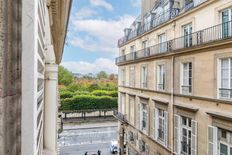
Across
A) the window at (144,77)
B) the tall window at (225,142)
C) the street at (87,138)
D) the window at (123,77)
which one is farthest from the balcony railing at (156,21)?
the street at (87,138)

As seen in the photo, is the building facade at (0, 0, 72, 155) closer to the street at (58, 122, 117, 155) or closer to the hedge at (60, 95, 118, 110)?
the street at (58, 122, 117, 155)

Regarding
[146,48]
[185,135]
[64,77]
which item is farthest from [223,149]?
[64,77]

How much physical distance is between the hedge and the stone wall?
131 ft

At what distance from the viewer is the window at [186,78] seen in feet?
43.6

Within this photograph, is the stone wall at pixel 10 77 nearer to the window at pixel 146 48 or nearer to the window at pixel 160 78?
the window at pixel 160 78

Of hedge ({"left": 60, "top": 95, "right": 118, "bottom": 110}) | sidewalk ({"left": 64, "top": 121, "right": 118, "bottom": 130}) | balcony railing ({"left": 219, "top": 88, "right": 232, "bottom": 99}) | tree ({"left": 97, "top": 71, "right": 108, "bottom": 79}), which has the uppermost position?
tree ({"left": 97, "top": 71, "right": 108, "bottom": 79})

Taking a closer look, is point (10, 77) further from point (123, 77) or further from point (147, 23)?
point (123, 77)

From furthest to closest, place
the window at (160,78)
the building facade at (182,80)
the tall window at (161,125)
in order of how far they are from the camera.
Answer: the window at (160,78), the tall window at (161,125), the building facade at (182,80)

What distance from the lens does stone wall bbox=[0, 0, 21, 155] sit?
1.05 meters

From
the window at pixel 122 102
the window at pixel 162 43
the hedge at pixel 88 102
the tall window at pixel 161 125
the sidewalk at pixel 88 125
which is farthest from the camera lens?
the hedge at pixel 88 102

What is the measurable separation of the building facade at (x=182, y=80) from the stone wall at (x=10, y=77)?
32.7 feet

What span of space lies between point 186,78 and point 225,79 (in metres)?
3.08

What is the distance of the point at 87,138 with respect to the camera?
32344mm

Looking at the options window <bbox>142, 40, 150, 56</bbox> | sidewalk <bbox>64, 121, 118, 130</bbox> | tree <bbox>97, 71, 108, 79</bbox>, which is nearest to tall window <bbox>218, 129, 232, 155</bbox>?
window <bbox>142, 40, 150, 56</bbox>
